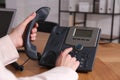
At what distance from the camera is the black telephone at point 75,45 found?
900 mm

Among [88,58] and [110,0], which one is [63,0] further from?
[88,58]

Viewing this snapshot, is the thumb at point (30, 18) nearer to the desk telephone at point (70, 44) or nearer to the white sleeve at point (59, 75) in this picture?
the desk telephone at point (70, 44)

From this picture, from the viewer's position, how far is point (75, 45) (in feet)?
3.12

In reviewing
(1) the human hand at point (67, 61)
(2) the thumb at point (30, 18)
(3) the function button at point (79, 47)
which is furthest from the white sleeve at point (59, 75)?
(2) the thumb at point (30, 18)

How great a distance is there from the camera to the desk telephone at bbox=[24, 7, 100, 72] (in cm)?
90

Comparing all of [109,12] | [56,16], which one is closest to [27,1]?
[56,16]

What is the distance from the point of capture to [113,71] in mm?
927

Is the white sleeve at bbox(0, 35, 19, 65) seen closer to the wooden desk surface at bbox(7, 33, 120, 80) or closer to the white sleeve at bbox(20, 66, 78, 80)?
the wooden desk surface at bbox(7, 33, 120, 80)

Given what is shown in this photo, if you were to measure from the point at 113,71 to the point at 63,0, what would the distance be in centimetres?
310

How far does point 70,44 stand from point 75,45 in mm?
26

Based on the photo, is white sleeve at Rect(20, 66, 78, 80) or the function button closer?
white sleeve at Rect(20, 66, 78, 80)

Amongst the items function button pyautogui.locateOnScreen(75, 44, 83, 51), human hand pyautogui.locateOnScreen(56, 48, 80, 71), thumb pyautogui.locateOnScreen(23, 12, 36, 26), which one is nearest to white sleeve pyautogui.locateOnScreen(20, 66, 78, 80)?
human hand pyautogui.locateOnScreen(56, 48, 80, 71)

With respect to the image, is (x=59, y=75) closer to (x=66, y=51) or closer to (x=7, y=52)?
(x=66, y=51)

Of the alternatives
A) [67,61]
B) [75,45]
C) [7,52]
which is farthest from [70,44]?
[7,52]
